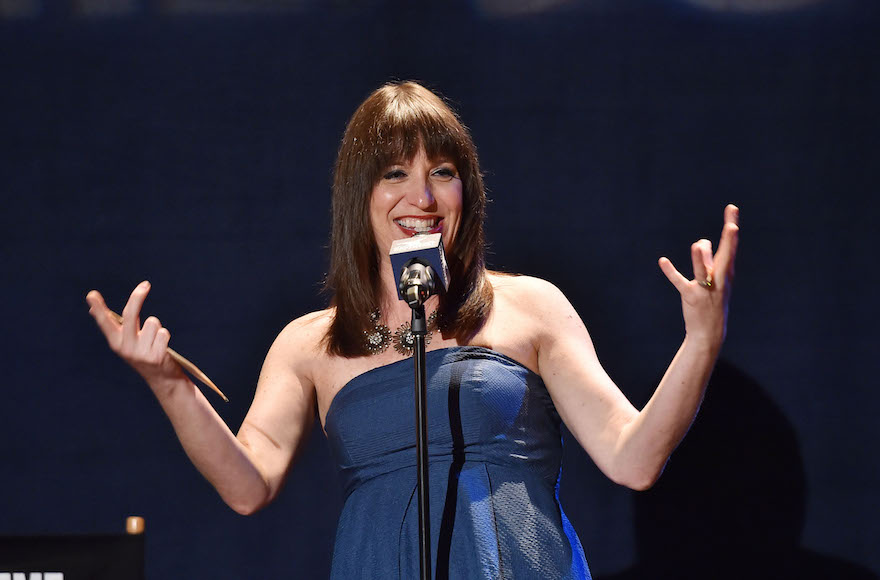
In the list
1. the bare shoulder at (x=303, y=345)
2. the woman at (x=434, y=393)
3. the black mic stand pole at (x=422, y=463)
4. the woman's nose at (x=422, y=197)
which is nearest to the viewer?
the black mic stand pole at (x=422, y=463)

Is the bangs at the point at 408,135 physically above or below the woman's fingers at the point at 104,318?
above

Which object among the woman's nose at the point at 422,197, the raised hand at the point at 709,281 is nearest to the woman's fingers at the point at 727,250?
the raised hand at the point at 709,281

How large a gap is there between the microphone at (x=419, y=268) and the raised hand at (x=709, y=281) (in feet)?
1.01

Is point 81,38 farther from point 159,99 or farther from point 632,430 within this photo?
point 632,430

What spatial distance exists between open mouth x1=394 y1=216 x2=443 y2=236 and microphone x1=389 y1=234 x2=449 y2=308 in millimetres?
404

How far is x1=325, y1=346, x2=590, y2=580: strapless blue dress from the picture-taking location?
1.63 m

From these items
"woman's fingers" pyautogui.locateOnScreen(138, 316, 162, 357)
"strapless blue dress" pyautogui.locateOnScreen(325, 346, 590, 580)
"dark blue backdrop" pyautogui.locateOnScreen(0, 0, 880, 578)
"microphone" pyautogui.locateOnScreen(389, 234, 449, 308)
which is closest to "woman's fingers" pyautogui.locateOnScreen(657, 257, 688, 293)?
"microphone" pyautogui.locateOnScreen(389, 234, 449, 308)

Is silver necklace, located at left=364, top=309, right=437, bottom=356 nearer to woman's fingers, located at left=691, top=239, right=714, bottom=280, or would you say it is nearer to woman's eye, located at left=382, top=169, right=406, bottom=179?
woman's eye, located at left=382, top=169, right=406, bottom=179

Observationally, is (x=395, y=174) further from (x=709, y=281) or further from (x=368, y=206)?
(x=709, y=281)

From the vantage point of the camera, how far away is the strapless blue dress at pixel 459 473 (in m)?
1.63

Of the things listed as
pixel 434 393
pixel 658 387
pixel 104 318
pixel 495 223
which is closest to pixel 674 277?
pixel 658 387

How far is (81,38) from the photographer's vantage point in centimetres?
279

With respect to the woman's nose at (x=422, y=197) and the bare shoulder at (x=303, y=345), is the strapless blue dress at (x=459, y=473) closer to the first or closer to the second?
the bare shoulder at (x=303, y=345)

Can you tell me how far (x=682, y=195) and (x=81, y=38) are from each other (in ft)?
5.69
